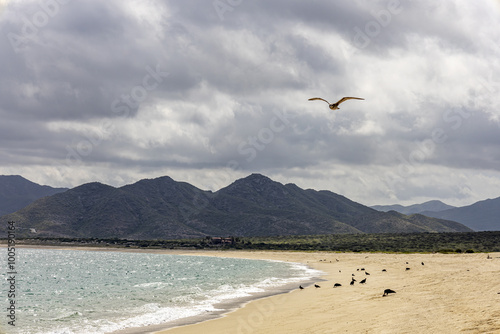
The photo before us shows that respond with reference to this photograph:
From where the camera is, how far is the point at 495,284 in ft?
82.1

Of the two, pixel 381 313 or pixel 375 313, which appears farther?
pixel 375 313

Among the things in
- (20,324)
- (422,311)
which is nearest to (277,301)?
(422,311)

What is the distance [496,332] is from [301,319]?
10.9 m

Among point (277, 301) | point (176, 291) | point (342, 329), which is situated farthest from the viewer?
point (176, 291)

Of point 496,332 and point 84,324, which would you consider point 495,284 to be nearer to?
point 496,332

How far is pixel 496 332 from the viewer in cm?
1362

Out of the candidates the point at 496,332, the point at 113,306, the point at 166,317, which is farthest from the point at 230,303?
the point at 496,332

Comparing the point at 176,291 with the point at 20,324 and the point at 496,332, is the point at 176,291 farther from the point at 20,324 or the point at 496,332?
the point at 496,332

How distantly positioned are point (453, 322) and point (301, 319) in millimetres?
8628

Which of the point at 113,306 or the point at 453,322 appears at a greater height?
the point at 453,322

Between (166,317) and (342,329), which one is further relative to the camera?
(166,317)

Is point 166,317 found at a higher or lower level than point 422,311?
lower

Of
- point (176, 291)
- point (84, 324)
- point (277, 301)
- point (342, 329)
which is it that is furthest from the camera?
point (176, 291)

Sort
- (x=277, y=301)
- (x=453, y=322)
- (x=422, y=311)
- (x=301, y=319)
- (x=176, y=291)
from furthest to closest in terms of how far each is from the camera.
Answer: (x=176, y=291), (x=277, y=301), (x=301, y=319), (x=422, y=311), (x=453, y=322)
